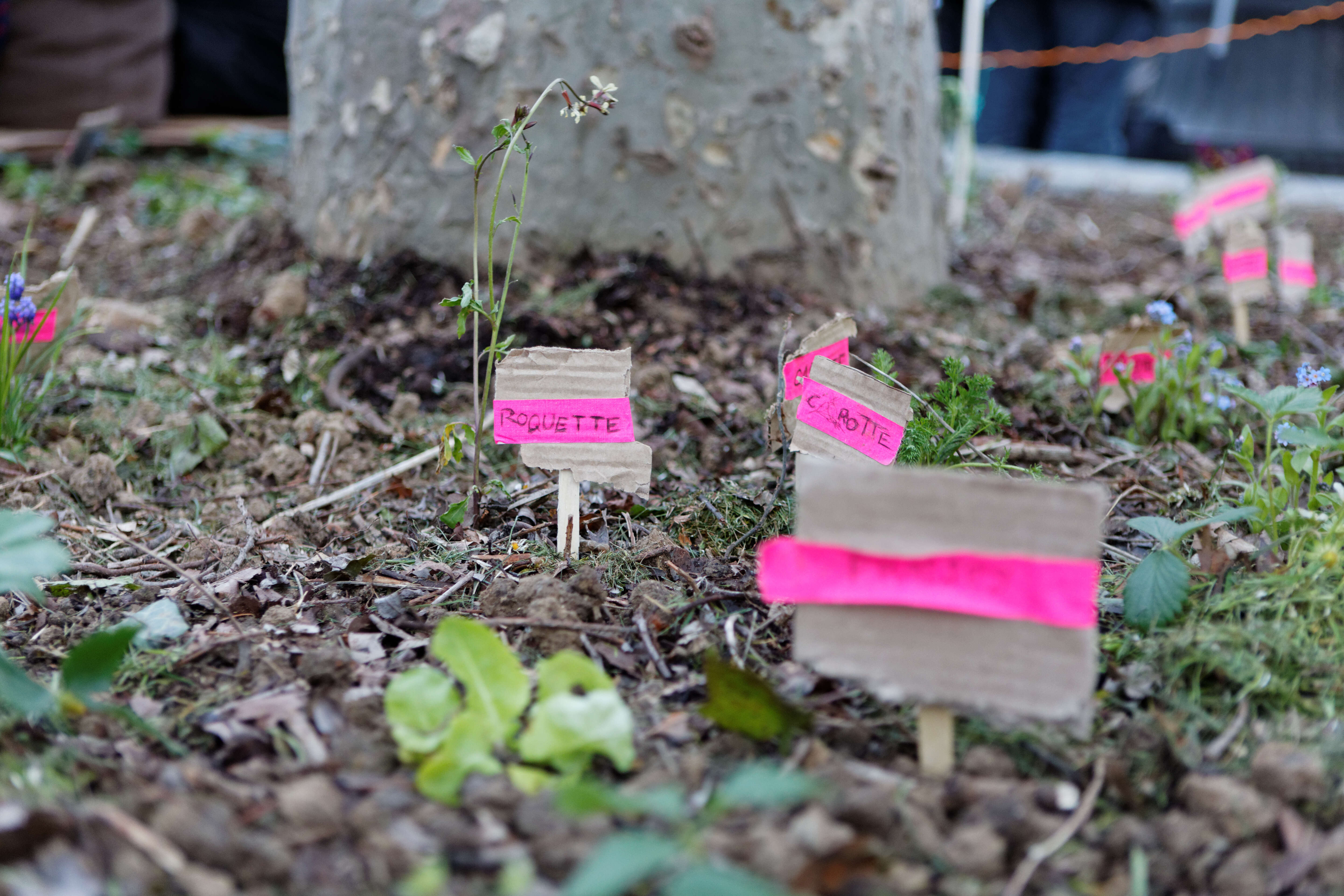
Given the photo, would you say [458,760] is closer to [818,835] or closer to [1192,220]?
[818,835]

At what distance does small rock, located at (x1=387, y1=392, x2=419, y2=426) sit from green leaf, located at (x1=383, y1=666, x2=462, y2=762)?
1.25 meters

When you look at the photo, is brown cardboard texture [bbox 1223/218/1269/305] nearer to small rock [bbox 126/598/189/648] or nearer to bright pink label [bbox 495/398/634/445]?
bright pink label [bbox 495/398/634/445]

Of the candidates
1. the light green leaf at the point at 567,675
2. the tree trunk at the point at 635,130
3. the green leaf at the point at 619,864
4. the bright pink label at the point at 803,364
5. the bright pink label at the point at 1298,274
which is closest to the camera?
the green leaf at the point at 619,864

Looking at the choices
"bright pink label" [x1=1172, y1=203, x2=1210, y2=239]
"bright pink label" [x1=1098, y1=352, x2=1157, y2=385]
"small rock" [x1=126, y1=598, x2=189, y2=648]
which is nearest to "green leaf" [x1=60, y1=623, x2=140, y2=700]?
"small rock" [x1=126, y1=598, x2=189, y2=648]

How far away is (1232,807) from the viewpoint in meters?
0.99

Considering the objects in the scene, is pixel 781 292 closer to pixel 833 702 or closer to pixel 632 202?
pixel 632 202

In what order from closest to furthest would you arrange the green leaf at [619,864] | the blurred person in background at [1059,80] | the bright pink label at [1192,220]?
the green leaf at [619,864]
the bright pink label at [1192,220]
the blurred person in background at [1059,80]

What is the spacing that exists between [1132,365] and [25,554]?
217 centimetres

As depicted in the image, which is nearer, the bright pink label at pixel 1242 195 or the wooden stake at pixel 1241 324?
the wooden stake at pixel 1241 324

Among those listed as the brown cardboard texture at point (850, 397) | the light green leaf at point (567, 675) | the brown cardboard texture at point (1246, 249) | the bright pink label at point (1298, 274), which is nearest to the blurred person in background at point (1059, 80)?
the bright pink label at point (1298, 274)

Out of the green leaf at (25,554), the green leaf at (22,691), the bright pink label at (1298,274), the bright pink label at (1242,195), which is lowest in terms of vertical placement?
the green leaf at (22,691)

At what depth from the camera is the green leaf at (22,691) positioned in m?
1.03

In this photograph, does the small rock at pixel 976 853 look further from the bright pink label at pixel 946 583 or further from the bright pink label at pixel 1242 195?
the bright pink label at pixel 1242 195

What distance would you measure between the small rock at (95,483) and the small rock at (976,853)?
5.69 feet
